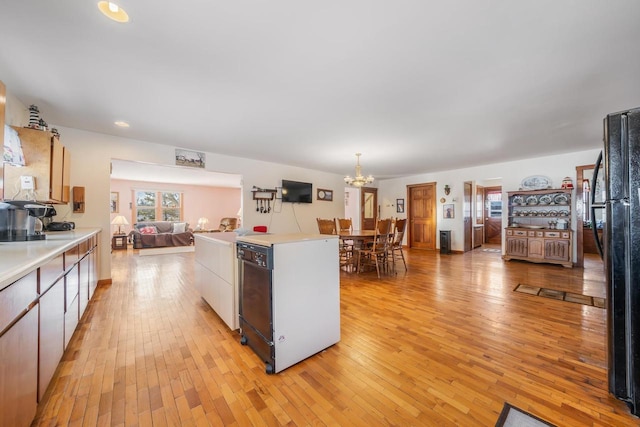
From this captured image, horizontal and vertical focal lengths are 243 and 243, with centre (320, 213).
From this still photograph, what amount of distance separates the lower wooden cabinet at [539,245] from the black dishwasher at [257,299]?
5987 mm

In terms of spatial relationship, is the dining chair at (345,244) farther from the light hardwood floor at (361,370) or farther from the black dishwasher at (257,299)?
the black dishwasher at (257,299)

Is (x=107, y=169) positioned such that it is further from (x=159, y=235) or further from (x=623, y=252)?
(x=623, y=252)

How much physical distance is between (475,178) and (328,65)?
5.92 metres

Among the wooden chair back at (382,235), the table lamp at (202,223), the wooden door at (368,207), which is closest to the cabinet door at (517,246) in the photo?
the wooden chair back at (382,235)

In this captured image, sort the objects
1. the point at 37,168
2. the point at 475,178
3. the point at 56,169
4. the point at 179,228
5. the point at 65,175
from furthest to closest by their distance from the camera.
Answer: the point at 179,228 < the point at 475,178 < the point at 65,175 < the point at 56,169 < the point at 37,168

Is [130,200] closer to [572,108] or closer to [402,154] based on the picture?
[402,154]

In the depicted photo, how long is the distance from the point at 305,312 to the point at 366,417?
0.73m

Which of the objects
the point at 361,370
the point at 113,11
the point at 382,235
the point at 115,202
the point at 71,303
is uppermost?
the point at 113,11

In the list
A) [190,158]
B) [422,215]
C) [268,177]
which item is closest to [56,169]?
[190,158]

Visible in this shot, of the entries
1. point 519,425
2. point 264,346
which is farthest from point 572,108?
point 264,346

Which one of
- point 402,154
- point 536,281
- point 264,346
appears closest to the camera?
point 264,346

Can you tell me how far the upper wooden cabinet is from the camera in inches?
96.8

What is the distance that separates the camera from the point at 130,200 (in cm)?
900

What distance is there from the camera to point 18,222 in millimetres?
2092
